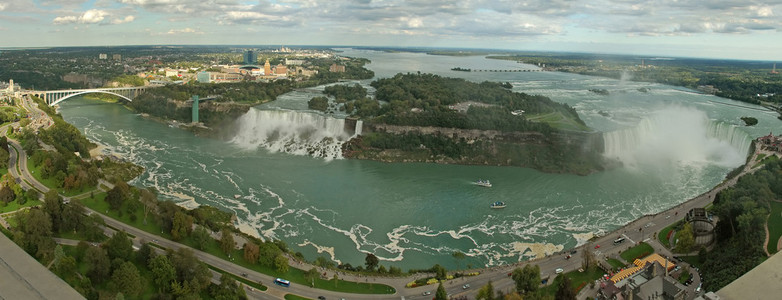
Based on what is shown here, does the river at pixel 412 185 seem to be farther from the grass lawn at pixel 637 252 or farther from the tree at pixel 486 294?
the tree at pixel 486 294

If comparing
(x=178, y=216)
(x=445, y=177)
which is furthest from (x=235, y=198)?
(x=445, y=177)

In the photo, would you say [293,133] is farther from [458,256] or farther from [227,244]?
[458,256]

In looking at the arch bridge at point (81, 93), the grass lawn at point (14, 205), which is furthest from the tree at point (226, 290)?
the arch bridge at point (81, 93)

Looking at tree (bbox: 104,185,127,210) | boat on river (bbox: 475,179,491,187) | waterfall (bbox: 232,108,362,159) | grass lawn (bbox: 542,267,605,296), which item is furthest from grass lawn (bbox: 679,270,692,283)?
waterfall (bbox: 232,108,362,159)

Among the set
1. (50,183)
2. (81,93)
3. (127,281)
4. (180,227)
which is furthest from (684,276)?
(81,93)

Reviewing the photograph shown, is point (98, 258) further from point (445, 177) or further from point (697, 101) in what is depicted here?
point (697, 101)

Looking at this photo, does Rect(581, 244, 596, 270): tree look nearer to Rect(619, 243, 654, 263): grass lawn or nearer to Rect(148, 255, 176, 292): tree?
Rect(619, 243, 654, 263): grass lawn
